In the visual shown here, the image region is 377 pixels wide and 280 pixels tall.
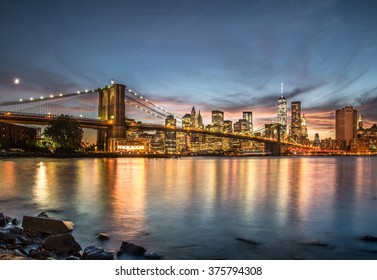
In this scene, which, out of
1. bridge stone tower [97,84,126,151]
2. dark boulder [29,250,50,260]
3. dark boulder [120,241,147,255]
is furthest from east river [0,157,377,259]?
bridge stone tower [97,84,126,151]

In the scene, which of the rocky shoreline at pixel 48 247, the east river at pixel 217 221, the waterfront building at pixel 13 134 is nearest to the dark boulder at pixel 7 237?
the rocky shoreline at pixel 48 247

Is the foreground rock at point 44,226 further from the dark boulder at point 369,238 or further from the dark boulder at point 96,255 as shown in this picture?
the dark boulder at point 369,238

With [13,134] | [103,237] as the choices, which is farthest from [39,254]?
[13,134]

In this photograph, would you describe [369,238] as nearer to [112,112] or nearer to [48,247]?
[48,247]

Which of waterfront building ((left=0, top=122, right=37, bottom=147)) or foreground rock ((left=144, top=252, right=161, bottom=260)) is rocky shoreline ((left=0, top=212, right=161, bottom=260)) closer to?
foreground rock ((left=144, top=252, right=161, bottom=260))

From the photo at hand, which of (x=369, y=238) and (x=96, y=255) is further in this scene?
(x=369, y=238)
